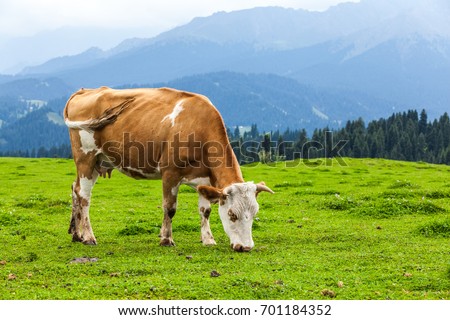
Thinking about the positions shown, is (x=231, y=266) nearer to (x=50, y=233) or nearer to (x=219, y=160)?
(x=219, y=160)

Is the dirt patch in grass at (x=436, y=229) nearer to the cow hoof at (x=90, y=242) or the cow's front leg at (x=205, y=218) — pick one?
the cow's front leg at (x=205, y=218)

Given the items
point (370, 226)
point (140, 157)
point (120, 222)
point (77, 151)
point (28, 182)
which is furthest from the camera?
point (28, 182)

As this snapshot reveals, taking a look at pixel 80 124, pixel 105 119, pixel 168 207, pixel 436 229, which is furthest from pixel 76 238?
pixel 436 229

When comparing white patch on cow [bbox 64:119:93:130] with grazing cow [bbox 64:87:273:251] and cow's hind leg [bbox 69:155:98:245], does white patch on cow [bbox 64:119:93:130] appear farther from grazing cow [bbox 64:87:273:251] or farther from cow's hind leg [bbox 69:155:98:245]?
cow's hind leg [bbox 69:155:98:245]

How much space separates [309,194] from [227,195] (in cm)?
1493

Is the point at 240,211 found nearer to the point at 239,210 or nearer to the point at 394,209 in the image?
the point at 239,210

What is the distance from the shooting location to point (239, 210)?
12758mm

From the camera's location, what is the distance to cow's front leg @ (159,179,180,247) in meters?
14.0

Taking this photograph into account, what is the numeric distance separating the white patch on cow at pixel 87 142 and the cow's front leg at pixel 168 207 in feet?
9.12

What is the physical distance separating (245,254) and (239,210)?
3.42 feet

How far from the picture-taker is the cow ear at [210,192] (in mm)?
13109

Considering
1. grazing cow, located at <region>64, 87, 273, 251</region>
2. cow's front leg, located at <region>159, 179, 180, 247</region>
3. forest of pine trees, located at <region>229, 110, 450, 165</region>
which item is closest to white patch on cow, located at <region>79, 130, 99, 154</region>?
grazing cow, located at <region>64, 87, 273, 251</region>
